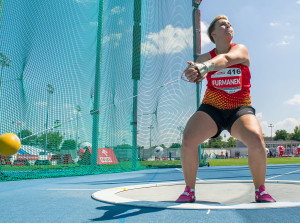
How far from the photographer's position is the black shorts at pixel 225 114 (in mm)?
2508

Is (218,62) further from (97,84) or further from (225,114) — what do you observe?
(97,84)

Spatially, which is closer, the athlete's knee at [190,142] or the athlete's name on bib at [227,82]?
the athlete's knee at [190,142]

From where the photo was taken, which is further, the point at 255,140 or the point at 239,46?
the point at 239,46

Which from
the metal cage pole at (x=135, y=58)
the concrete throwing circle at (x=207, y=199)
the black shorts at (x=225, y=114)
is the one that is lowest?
the concrete throwing circle at (x=207, y=199)

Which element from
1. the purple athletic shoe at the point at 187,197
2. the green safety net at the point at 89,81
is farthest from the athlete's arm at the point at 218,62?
the green safety net at the point at 89,81

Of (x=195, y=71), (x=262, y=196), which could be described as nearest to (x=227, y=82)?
(x=195, y=71)

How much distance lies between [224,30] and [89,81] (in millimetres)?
5959

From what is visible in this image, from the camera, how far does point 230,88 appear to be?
8.46 ft

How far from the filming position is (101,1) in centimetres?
841

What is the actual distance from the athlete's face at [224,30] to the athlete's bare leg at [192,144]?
91 cm

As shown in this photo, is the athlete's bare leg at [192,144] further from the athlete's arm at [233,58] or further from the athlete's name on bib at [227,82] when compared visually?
the athlete's arm at [233,58]

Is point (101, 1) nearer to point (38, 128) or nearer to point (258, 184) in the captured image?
point (38, 128)

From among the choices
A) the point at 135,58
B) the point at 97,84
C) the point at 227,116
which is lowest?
the point at 227,116

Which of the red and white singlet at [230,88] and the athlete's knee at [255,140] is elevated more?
the red and white singlet at [230,88]
